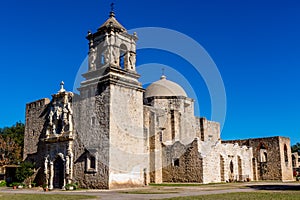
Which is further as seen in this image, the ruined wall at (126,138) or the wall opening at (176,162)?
the wall opening at (176,162)

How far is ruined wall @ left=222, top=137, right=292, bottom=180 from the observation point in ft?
126

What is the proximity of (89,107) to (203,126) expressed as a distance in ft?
54.3

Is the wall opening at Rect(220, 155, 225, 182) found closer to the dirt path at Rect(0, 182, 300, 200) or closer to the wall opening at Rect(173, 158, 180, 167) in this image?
the wall opening at Rect(173, 158, 180, 167)

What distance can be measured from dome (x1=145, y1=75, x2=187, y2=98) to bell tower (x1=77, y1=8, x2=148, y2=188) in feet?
31.9

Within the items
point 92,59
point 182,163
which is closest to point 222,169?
point 182,163

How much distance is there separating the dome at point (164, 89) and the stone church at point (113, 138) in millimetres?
3272

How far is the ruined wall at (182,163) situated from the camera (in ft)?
96.1

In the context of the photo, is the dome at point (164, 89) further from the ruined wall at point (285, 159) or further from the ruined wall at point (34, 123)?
the ruined wall at point (285, 159)

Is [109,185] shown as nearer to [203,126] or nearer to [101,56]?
[101,56]

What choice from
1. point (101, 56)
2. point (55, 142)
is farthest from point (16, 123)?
point (101, 56)

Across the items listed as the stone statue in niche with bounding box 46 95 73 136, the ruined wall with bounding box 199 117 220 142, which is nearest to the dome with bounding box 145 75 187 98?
the ruined wall with bounding box 199 117 220 142

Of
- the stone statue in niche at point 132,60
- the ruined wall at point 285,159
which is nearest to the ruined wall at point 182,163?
the stone statue in niche at point 132,60

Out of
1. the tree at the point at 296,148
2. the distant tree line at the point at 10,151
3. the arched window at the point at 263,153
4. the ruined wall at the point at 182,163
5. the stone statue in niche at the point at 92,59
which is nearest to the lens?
the stone statue in niche at the point at 92,59

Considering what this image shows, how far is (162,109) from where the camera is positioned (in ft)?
115
